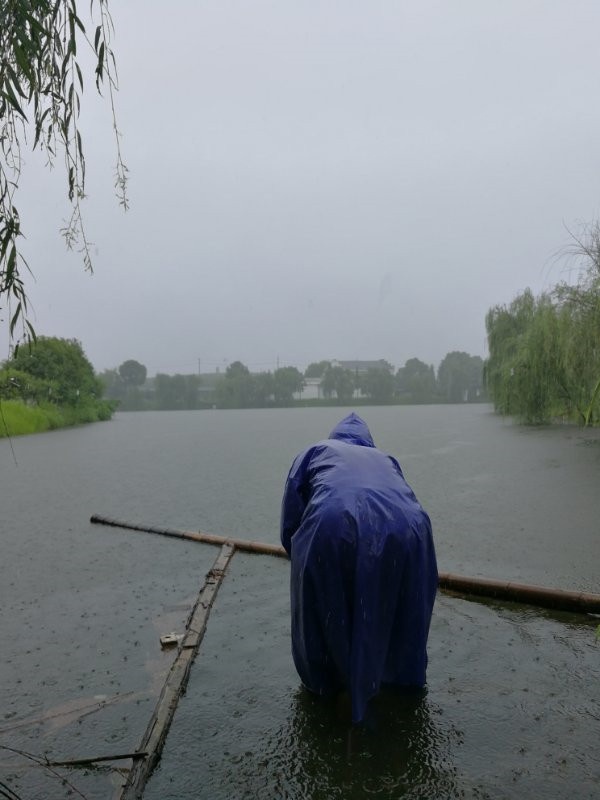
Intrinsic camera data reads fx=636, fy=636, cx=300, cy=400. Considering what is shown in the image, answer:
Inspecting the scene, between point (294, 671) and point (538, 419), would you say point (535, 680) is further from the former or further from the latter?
point (538, 419)

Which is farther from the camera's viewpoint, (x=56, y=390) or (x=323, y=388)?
(x=323, y=388)

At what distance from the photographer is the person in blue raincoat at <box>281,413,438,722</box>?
8.73ft

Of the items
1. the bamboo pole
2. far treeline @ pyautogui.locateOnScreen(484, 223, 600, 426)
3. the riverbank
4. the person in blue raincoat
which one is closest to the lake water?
the bamboo pole

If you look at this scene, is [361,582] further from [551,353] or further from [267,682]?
[551,353]

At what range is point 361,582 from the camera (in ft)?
8.67

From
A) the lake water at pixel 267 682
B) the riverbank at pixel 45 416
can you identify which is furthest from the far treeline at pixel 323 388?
the lake water at pixel 267 682

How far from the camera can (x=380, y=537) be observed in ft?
8.76

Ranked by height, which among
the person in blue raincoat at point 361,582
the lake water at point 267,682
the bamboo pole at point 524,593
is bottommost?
the lake water at point 267,682

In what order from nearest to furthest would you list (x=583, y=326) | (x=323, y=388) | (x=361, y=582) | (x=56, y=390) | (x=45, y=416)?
(x=361, y=582) → (x=583, y=326) → (x=45, y=416) → (x=56, y=390) → (x=323, y=388)

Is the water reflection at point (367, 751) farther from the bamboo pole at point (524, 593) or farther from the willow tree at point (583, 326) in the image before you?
the willow tree at point (583, 326)

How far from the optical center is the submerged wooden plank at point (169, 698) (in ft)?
8.47

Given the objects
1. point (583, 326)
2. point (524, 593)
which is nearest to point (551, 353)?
point (583, 326)

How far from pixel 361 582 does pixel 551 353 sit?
Answer: 66.9ft

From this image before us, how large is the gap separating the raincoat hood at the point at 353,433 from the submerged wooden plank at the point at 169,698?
1.54m
